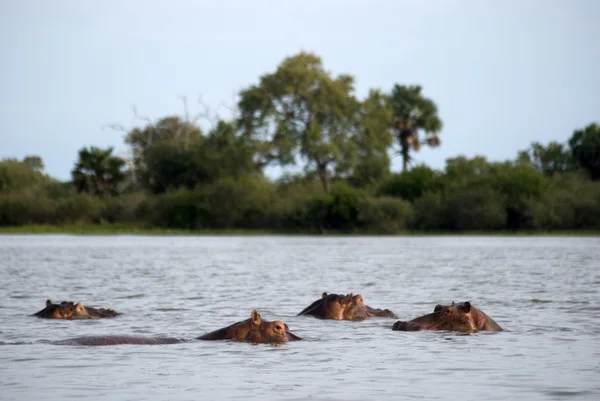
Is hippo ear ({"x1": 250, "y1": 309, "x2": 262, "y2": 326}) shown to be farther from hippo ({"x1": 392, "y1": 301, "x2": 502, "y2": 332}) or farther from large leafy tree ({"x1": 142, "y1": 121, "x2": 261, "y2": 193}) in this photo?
large leafy tree ({"x1": 142, "y1": 121, "x2": 261, "y2": 193})

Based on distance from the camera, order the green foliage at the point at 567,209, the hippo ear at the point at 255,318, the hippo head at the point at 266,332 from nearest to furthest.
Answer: the hippo ear at the point at 255,318 → the hippo head at the point at 266,332 → the green foliage at the point at 567,209

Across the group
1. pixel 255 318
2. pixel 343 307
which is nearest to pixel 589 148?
pixel 343 307

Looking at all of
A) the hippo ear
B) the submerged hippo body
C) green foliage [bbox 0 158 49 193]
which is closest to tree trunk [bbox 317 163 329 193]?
green foliage [bbox 0 158 49 193]

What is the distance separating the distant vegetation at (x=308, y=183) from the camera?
59406 millimetres

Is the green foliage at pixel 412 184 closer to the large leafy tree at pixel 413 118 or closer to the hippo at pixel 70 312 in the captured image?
the large leafy tree at pixel 413 118

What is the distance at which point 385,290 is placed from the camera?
68.7ft

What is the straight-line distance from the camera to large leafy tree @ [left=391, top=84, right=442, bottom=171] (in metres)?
77.4

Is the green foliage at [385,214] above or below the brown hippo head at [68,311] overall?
above

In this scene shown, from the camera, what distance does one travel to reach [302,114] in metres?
67.8

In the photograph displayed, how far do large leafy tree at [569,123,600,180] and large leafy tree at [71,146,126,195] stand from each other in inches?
1073

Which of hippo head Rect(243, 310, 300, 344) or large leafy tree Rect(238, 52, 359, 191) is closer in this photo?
hippo head Rect(243, 310, 300, 344)

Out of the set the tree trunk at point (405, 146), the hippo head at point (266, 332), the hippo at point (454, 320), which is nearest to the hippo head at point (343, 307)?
the hippo at point (454, 320)

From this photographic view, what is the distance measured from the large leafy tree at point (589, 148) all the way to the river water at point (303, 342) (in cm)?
4012

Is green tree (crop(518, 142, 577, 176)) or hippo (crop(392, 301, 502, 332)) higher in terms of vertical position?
green tree (crop(518, 142, 577, 176))
